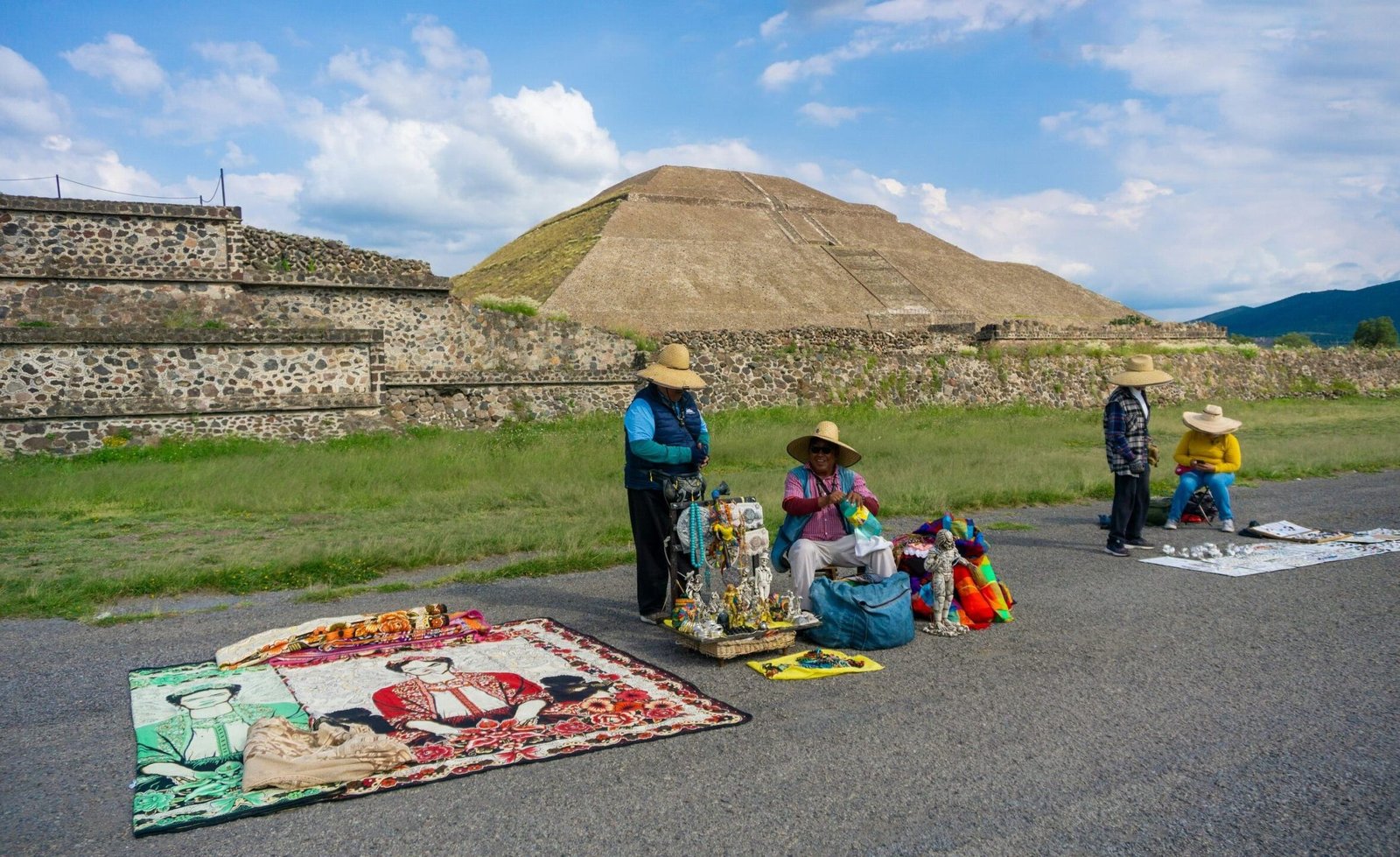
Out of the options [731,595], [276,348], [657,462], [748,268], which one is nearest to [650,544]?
[657,462]

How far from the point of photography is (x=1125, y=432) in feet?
32.5

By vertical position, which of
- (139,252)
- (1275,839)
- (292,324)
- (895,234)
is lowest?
(1275,839)

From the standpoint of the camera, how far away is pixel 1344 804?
4.11 metres

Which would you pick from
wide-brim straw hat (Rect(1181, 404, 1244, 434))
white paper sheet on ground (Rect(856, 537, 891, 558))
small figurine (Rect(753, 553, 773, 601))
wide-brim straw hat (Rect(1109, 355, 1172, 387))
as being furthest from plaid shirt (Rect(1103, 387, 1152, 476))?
small figurine (Rect(753, 553, 773, 601))

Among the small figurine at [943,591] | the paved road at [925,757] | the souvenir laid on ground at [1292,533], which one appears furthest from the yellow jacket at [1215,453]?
the small figurine at [943,591]

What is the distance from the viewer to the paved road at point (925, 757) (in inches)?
152

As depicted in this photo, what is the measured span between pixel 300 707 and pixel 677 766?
6.62 feet

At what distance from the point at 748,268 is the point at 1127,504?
35904 millimetres

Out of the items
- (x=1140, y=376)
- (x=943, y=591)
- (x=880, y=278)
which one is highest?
(x=880, y=278)

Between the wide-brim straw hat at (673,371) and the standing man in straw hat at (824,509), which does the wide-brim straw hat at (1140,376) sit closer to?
the standing man in straw hat at (824,509)

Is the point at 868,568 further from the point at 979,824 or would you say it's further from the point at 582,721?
the point at 979,824

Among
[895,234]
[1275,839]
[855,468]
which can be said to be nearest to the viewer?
[1275,839]

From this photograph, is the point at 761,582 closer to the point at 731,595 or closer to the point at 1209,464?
the point at 731,595

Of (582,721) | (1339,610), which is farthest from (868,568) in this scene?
(1339,610)
